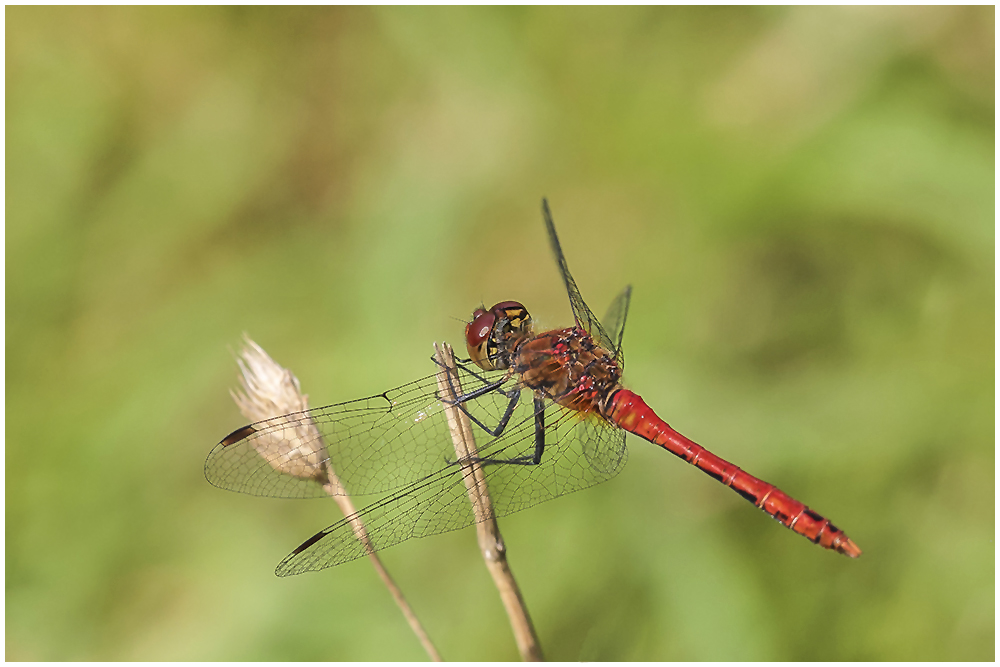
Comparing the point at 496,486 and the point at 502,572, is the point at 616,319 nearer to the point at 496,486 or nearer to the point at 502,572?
the point at 496,486

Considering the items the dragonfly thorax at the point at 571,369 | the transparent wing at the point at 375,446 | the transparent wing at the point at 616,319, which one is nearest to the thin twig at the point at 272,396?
the transparent wing at the point at 375,446

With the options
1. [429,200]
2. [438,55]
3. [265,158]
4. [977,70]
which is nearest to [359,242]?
[429,200]

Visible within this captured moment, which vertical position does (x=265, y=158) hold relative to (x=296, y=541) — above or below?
above

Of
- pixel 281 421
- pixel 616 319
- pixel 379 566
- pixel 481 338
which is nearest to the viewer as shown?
pixel 379 566

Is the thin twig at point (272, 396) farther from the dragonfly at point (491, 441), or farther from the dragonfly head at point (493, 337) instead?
the dragonfly head at point (493, 337)

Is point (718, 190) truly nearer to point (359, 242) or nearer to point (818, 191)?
point (818, 191)

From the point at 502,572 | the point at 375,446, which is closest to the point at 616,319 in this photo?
the point at 375,446
